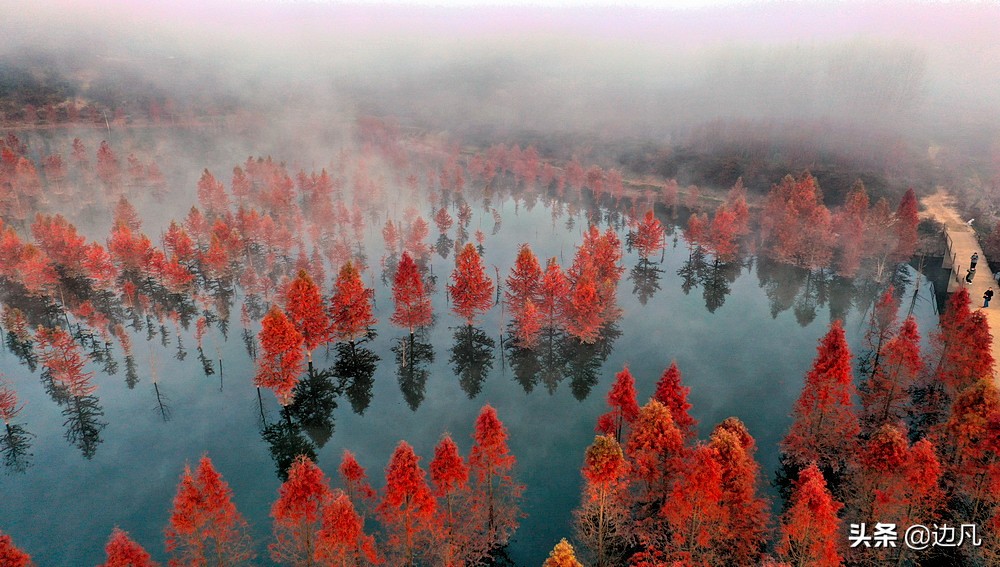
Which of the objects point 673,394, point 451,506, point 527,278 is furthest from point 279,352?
point 673,394

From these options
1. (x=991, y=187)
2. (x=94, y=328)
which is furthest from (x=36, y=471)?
(x=991, y=187)

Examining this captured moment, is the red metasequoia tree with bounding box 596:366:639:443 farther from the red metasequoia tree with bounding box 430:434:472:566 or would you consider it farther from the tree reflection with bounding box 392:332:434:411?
the tree reflection with bounding box 392:332:434:411

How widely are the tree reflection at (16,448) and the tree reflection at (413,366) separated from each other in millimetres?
44190

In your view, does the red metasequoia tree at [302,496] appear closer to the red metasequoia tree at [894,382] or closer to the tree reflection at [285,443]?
the tree reflection at [285,443]

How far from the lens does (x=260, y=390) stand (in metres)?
80.4

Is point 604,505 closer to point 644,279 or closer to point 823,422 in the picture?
point 823,422

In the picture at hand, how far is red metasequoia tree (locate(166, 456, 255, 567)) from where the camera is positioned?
1704 inches

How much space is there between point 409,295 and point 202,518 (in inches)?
1816

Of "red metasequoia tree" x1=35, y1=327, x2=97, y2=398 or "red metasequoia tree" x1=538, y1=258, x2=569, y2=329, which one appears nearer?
"red metasequoia tree" x1=35, y1=327, x2=97, y2=398

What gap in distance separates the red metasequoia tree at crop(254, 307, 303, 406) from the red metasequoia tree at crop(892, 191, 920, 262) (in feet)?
367

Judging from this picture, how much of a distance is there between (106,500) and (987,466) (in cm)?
8560

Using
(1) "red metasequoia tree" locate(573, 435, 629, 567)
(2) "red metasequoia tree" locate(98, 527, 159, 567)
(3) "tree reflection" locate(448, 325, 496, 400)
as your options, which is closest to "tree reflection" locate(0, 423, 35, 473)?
(2) "red metasequoia tree" locate(98, 527, 159, 567)

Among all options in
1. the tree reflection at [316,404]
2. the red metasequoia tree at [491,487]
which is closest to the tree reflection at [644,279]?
the tree reflection at [316,404]

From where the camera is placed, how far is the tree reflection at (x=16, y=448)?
2594 inches
